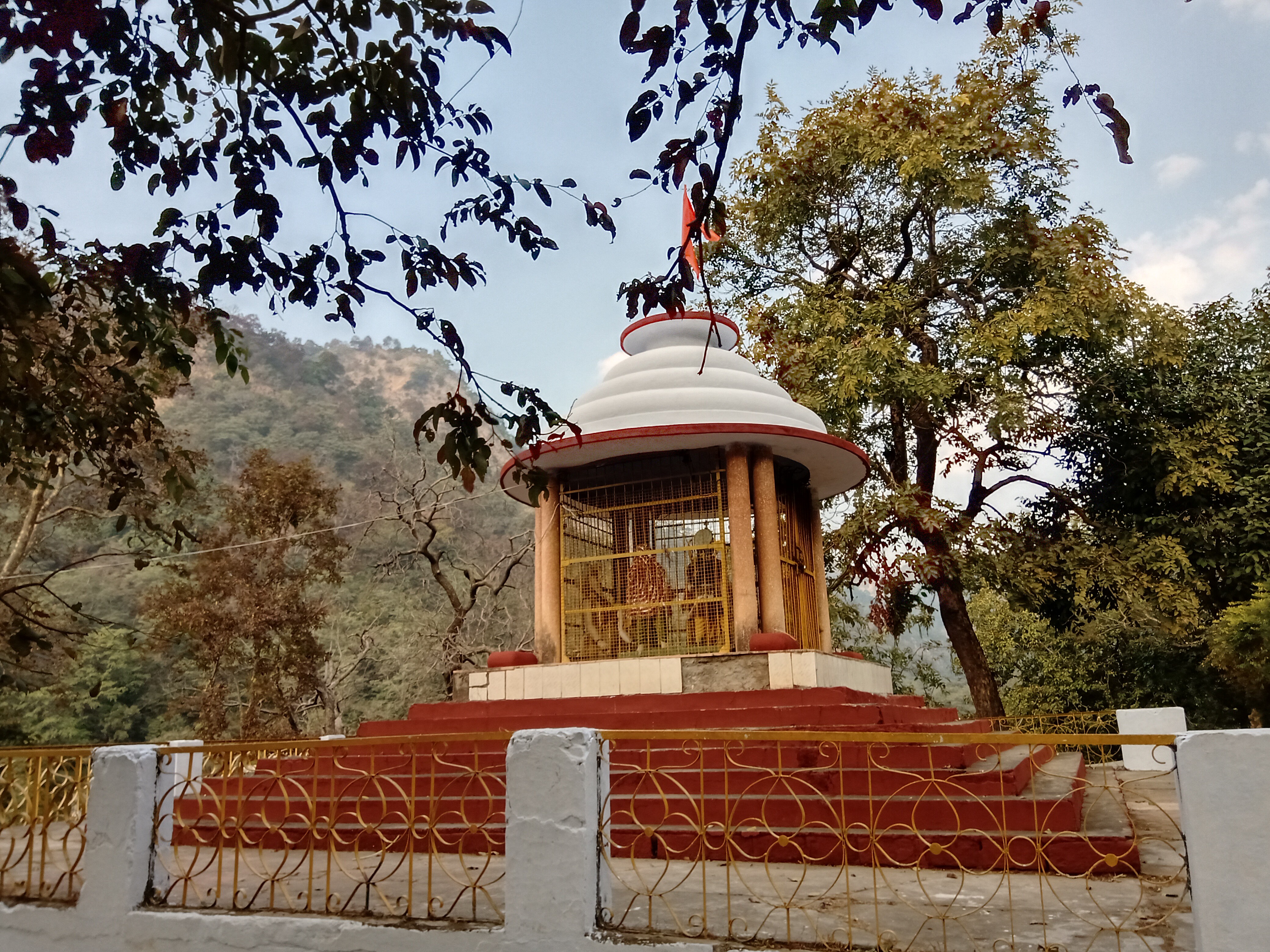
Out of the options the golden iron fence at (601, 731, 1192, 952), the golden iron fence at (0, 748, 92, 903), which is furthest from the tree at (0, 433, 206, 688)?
the golden iron fence at (601, 731, 1192, 952)

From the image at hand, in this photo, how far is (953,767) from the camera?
18.3 ft

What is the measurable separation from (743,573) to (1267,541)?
8061 mm

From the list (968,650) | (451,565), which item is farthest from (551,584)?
(451,565)

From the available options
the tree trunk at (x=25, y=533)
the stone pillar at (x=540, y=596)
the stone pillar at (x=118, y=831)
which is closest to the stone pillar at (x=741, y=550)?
the stone pillar at (x=540, y=596)

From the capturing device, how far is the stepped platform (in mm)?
3949

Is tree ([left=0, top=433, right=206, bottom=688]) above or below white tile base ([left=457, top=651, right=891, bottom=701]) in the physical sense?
above

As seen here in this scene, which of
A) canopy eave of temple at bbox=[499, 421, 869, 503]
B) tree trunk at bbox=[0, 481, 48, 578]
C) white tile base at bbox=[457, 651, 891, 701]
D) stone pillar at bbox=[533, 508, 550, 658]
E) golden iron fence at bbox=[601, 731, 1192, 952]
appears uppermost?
tree trunk at bbox=[0, 481, 48, 578]

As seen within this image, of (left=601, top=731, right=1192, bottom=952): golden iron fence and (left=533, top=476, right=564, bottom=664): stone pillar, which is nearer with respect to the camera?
(left=601, top=731, right=1192, bottom=952): golden iron fence

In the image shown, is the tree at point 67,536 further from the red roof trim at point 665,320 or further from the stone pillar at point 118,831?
the red roof trim at point 665,320

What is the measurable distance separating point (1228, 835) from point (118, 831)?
4.30 m

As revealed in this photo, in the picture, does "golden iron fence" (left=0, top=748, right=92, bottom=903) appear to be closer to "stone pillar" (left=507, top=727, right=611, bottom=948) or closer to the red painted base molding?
"stone pillar" (left=507, top=727, right=611, bottom=948)

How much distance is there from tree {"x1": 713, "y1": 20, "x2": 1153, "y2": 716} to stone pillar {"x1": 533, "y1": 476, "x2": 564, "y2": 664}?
4.99m

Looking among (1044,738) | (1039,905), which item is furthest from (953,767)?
(1044,738)

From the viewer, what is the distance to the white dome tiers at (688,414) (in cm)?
834
